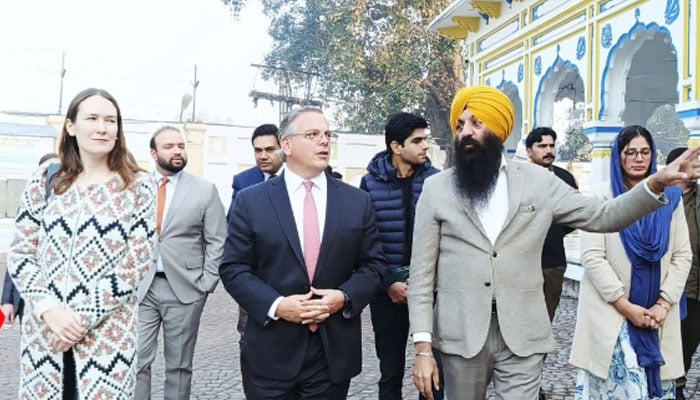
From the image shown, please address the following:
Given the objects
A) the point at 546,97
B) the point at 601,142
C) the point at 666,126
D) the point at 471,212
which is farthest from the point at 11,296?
the point at 666,126

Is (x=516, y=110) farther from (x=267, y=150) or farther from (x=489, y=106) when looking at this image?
(x=489, y=106)

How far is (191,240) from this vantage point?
448cm

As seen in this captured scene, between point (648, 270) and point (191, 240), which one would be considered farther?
point (191, 240)

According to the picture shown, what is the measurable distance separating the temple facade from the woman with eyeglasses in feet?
12.1

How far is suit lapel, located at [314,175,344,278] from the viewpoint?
2.95 m

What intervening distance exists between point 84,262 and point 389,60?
1819cm

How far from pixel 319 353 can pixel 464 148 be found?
103cm

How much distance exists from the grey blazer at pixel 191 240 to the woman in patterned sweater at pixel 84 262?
1412 millimetres

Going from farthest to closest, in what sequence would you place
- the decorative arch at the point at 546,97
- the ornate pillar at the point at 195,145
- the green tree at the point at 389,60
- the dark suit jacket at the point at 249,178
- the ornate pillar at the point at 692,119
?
1. the ornate pillar at the point at 195,145
2. the green tree at the point at 389,60
3. the decorative arch at the point at 546,97
4. the ornate pillar at the point at 692,119
5. the dark suit jacket at the point at 249,178

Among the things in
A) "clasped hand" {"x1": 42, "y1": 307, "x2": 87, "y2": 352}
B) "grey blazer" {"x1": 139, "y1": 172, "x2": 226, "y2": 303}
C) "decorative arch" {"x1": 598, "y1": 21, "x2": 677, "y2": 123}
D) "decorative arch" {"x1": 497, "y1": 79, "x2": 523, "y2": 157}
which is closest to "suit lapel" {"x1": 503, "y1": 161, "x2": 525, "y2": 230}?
"clasped hand" {"x1": 42, "y1": 307, "x2": 87, "y2": 352}

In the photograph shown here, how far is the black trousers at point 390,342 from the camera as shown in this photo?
4254mm

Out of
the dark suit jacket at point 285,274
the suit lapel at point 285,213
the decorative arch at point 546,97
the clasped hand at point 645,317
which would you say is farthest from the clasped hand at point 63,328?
the decorative arch at point 546,97

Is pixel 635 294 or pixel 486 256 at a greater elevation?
pixel 486 256

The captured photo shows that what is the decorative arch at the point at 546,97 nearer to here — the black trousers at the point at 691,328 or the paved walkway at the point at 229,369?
the paved walkway at the point at 229,369
